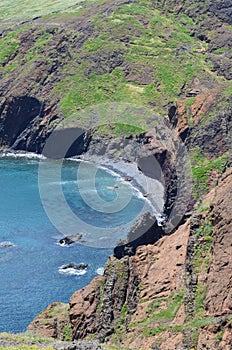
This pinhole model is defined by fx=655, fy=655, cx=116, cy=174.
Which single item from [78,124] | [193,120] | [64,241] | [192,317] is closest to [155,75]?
[78,124]

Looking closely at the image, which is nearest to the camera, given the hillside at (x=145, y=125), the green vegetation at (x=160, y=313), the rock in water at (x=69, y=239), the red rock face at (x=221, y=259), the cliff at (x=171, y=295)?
the red rock face at (x=221, y=259)

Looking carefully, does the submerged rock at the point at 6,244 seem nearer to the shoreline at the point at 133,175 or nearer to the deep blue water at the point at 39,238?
the deep blue water at the point at 39,238

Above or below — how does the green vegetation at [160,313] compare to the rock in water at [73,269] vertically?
above

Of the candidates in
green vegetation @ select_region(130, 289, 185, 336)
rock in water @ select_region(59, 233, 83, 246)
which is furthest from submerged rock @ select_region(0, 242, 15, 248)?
green vegetation @ select_region(130, 289, 185, 336)

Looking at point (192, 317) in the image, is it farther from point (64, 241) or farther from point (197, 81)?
point (197, 81)

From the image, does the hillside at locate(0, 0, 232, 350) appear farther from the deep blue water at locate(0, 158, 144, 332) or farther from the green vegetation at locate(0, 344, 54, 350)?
the deep blue water at locate(0, 158, 144, 332)

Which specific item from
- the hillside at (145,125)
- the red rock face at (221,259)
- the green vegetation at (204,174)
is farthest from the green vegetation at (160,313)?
the green vegetation at (204,174)

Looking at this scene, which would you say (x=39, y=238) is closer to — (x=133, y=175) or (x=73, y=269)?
(x=73, y=269)
